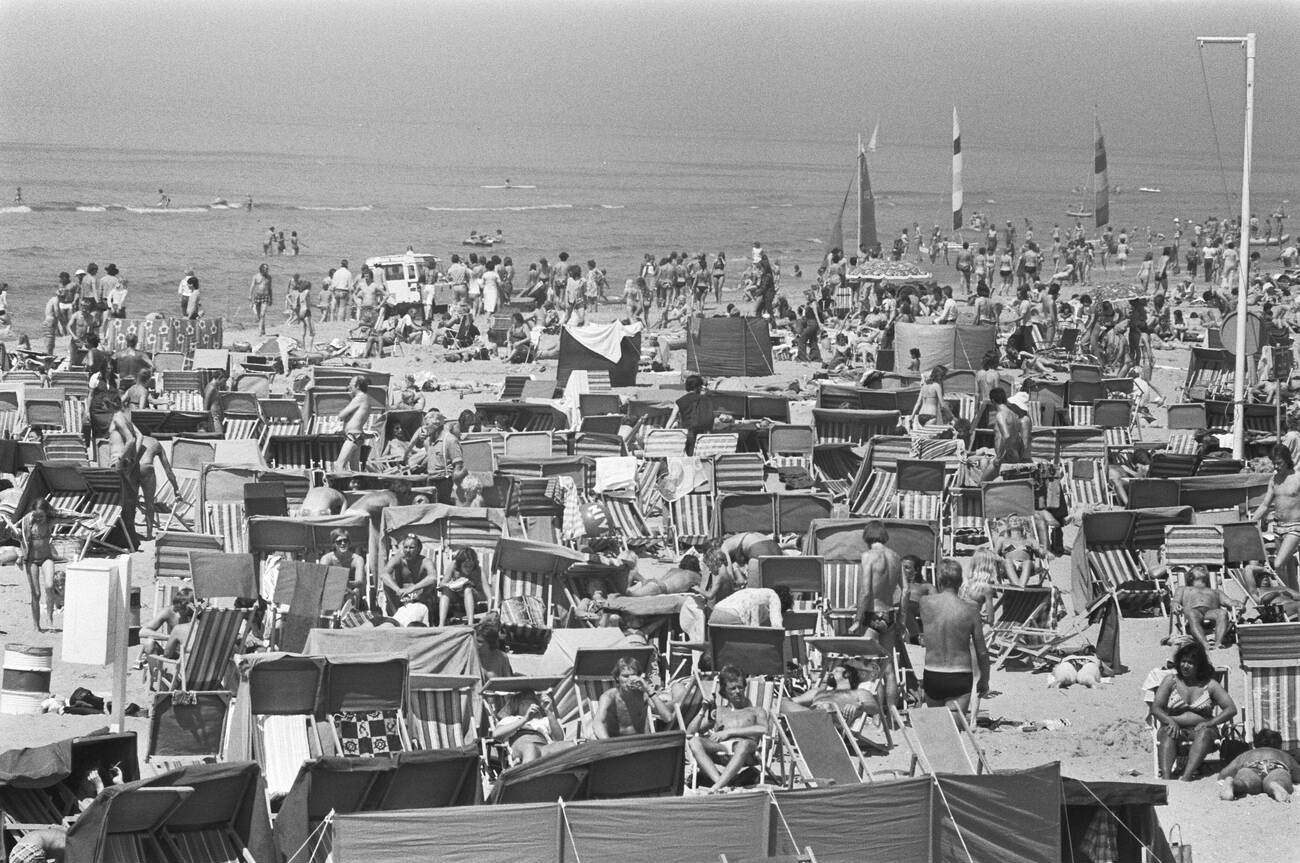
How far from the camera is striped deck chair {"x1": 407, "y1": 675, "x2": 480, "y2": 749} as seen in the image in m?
8.69

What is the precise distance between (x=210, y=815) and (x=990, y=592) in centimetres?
529

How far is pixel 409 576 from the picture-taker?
10906 millimetres

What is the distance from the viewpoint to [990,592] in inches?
424

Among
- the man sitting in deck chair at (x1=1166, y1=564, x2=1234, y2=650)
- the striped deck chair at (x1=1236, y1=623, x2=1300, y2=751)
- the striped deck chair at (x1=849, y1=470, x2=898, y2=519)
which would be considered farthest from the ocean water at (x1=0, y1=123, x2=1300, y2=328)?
the striped deck chair at (x1=1236, y1=623, x2=1300, y2=751)

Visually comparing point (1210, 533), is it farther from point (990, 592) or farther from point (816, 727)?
point (816, 727)

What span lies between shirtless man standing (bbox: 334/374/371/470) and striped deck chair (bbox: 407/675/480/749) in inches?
209

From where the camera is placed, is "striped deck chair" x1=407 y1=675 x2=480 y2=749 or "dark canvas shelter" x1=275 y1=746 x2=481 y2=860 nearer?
"dark canvas shelter" x1=275 y1=746 x2=481 y2=860

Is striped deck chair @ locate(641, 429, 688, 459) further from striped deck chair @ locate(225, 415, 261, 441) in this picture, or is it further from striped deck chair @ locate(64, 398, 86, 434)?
striped deck chair @ locate(64, 398, 86, 434)

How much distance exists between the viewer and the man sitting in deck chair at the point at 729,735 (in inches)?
326

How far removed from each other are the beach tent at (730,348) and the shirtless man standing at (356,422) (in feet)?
22.5

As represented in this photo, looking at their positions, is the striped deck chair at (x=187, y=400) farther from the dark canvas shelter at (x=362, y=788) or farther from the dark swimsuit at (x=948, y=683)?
the dark canvas shelter at (x=362, y=788)

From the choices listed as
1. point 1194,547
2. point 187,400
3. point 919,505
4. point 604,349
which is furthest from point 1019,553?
point 604,349

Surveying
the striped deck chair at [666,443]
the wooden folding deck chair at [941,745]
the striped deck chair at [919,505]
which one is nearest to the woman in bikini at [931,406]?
the striped deck chair at [666,443]

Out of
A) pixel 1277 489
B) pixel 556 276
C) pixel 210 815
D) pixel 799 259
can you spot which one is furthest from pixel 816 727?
pixel 799 259
